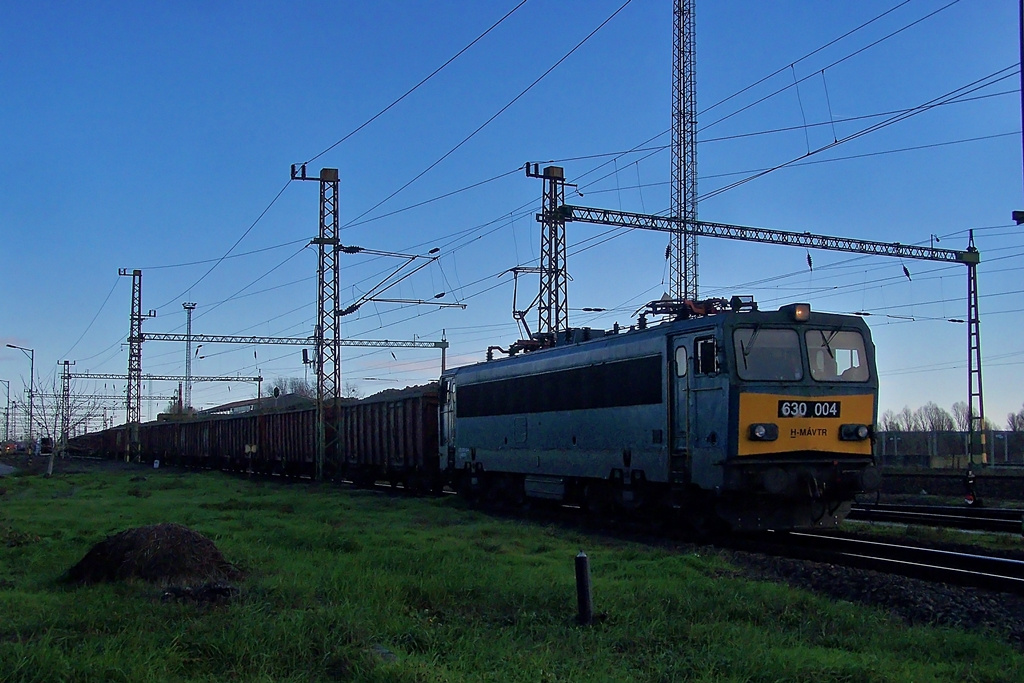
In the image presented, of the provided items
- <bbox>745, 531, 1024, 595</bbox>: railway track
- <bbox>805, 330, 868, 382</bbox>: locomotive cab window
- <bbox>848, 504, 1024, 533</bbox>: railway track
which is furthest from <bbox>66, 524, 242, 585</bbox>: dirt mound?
<bbox>848, 504, 1024, 533</bbox>: railway track

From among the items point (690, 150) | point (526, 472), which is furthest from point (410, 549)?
point (690, 150)

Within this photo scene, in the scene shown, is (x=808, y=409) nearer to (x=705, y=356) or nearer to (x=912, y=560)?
(x=705, y=356)

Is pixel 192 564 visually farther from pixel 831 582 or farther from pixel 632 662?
pixel 831 582

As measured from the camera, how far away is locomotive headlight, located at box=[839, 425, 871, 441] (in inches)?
533

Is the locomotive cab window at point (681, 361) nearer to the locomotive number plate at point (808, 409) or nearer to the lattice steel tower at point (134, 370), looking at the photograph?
the locomotive number plate at point (808, 409)

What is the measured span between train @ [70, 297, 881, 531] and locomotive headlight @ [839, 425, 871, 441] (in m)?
0.02

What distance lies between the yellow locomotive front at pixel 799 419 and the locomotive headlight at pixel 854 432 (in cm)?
1

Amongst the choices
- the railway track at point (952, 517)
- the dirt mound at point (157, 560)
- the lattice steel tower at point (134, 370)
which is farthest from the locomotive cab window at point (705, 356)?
Result: the lattice steel tower at point (134, 370)

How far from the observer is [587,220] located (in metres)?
27.5

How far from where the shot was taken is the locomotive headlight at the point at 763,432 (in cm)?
1302

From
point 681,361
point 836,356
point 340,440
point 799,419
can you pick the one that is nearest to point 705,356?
point 681,361

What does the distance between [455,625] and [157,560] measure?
3.94 m

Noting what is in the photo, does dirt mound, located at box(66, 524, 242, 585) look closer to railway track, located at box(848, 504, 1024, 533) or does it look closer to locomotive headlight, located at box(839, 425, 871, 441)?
locomotive headlight, located at box(839, 425, 871, 441)

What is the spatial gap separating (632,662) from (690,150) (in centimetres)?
3820
